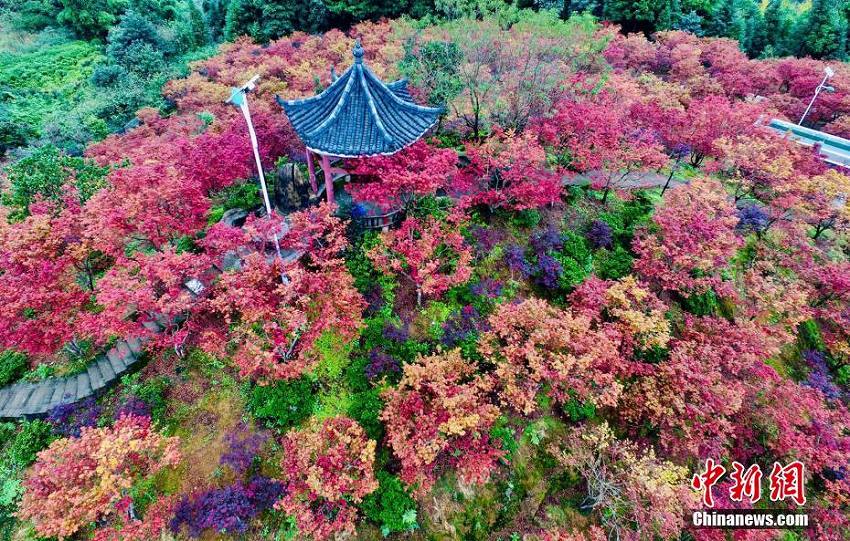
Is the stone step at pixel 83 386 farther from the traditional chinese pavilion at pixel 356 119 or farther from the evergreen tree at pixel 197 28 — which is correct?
the evergreen tree at pixel 197 28

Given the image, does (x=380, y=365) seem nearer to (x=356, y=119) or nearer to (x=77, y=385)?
(x=356, y=119)

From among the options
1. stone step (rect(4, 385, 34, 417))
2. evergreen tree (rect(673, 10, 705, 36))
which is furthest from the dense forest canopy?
evergreen tree (rect(673, 10, 705, 36))

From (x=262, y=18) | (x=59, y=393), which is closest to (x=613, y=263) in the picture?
(x=59, y=393)

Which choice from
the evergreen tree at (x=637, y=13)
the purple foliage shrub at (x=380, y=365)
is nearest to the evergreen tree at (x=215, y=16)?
the evergreen tree at (x=637, y=13)

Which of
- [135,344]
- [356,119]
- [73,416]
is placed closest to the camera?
[73,416]

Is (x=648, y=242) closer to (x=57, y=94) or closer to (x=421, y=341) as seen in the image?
(x=421, y=341)

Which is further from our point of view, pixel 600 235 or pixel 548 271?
pixel 600 235
